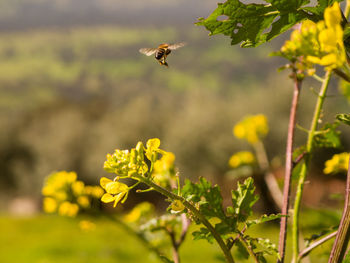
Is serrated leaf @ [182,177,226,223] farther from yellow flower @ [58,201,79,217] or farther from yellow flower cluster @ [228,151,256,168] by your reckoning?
yellow flower cluster @ [228,151,256,168]

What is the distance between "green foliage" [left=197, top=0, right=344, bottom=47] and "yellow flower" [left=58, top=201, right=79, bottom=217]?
310mm

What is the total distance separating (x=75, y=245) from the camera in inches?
231

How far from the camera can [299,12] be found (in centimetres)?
33

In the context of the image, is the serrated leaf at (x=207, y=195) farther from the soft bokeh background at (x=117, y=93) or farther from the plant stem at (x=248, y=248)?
the soft bokeh background at (x=117, y=93)

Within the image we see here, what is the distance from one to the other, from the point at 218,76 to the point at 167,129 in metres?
7.38

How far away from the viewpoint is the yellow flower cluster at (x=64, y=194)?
1.70ft

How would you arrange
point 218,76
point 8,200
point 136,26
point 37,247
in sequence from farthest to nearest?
point 136,26 → point 218,76 → point 8,200 → point 37,247

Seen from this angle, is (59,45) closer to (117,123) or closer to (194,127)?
(117,123)

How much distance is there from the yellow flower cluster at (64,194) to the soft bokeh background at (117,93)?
2872 mm

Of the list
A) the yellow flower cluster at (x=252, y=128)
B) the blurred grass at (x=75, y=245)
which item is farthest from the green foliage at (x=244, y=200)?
the blurred grass at (x=75, y=245)

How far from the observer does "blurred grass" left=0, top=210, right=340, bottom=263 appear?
4863 mm

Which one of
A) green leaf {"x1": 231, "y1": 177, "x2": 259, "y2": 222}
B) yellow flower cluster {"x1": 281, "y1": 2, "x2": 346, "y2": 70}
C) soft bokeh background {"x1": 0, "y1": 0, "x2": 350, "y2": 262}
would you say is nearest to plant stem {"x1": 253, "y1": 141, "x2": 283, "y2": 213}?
green leaf {"x1": 231, "y1": 177, "x2": 259, "y2": 222}

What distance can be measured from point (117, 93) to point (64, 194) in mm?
12572

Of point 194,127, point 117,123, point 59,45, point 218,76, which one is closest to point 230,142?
point 194,127
